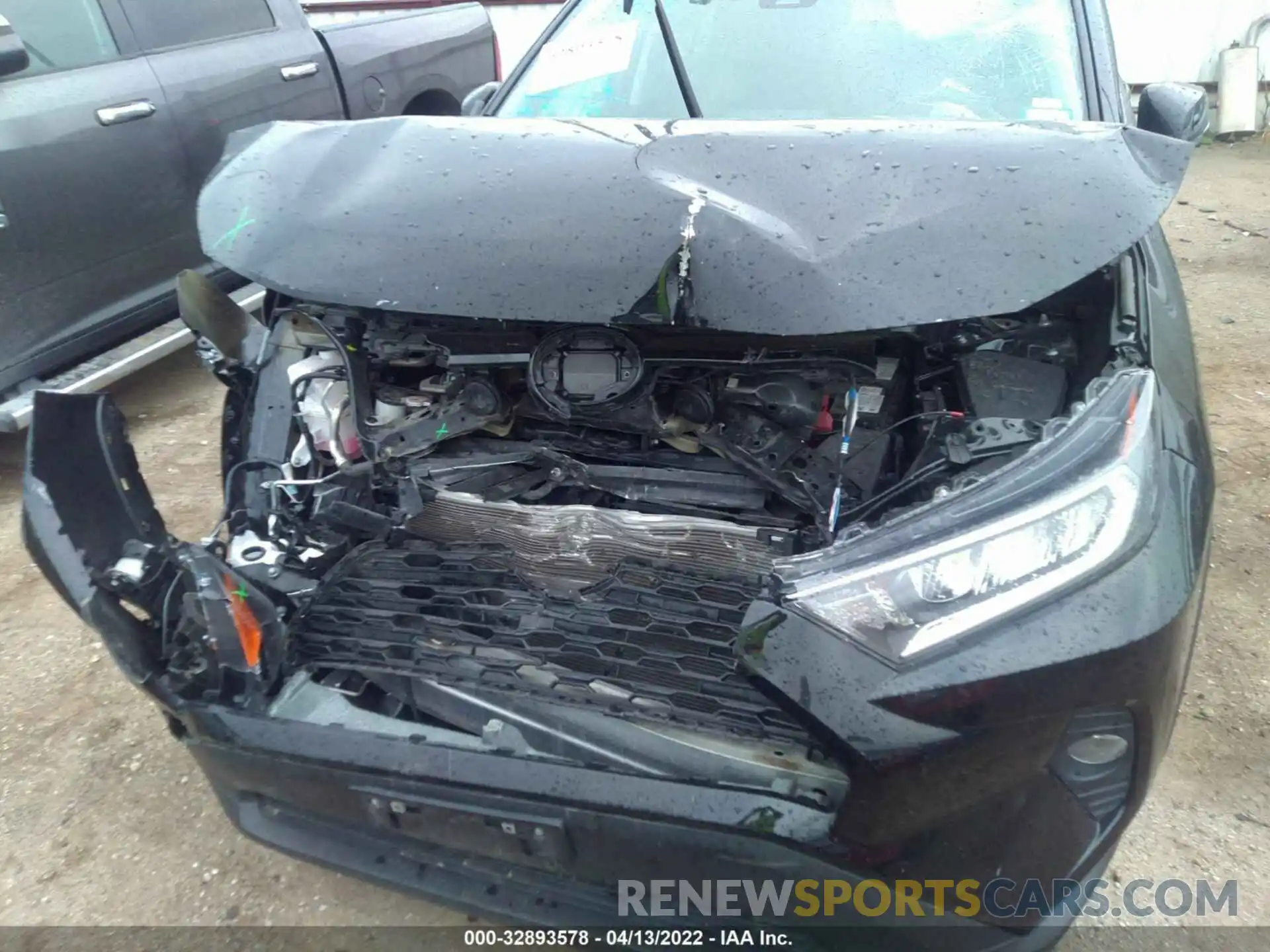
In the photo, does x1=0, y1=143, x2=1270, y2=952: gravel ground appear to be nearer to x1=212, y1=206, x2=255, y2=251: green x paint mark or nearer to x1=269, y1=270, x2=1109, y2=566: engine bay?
x1=269, y1=270, x2=1109, y2=566: engine bay

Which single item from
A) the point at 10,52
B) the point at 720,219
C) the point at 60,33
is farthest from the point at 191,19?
the point at 720,219

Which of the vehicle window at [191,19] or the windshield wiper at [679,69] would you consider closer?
the windshield wiper at [679,69]

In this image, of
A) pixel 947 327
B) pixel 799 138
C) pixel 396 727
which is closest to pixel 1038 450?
pixel 947 327

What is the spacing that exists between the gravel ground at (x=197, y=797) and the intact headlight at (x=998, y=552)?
994 millimetres

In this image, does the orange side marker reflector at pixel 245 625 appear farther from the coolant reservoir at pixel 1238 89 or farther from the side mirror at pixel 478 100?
the coolant reservoir at pixel 1238 89

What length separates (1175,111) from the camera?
2.36m

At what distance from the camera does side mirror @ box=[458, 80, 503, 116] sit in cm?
285

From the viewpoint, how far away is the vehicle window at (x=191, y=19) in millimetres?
3797

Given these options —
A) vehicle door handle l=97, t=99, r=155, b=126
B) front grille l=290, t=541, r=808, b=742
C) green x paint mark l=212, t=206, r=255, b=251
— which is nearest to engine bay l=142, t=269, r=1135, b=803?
front grille l=290, t=541, r=808, b=742

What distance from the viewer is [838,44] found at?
8.14 feet

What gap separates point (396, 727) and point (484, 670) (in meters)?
0.17

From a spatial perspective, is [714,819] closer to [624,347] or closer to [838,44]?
[624,347]

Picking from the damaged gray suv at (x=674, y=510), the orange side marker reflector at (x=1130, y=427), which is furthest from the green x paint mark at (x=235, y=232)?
the orange side marker reflector at (x=1130, y=427)

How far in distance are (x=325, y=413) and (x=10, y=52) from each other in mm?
2125
